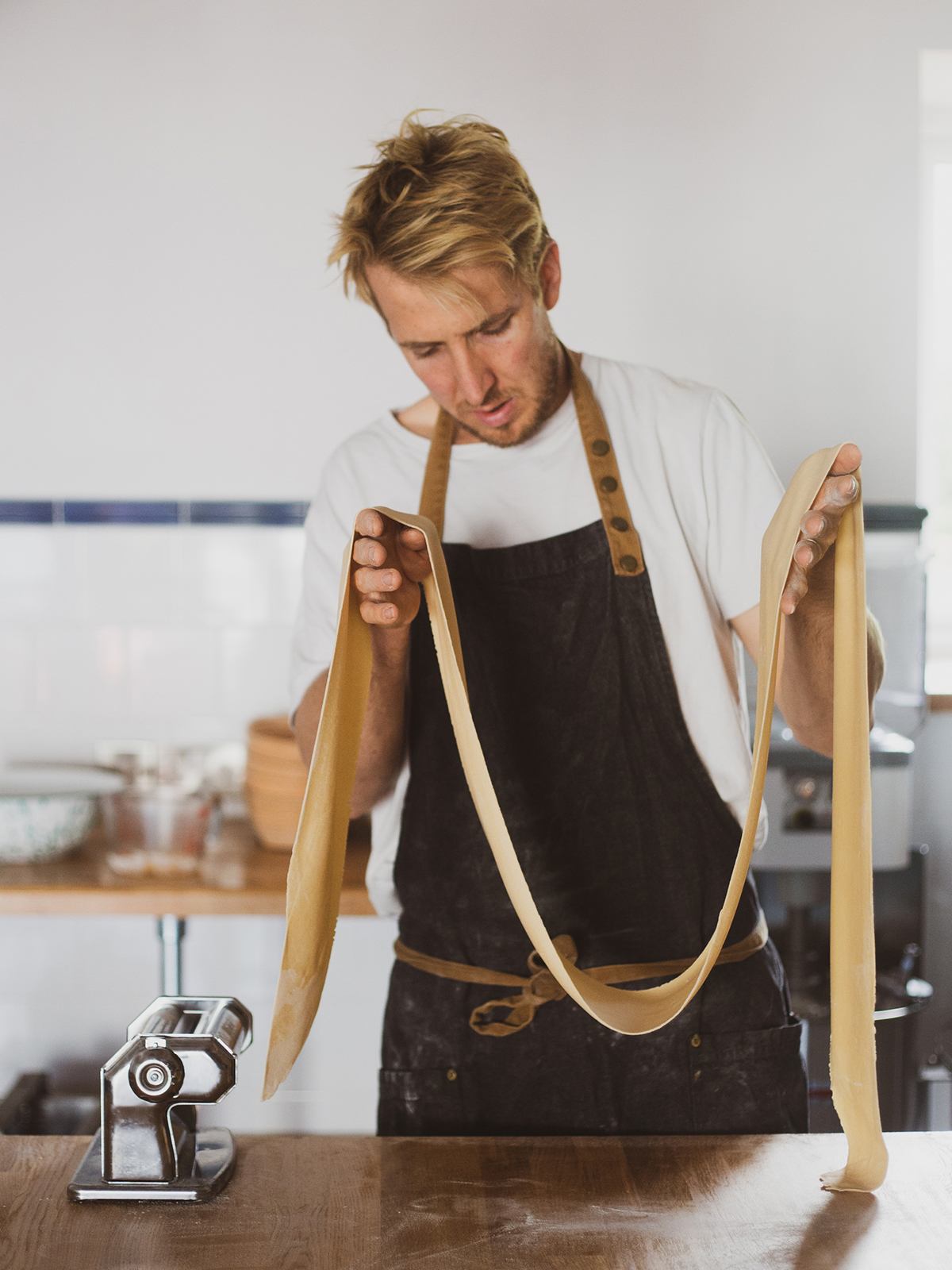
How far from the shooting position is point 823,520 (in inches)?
40.4

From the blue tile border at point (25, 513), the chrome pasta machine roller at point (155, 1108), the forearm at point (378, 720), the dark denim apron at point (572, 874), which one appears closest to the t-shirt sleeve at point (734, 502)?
the dark denim apron at point (572, 874)

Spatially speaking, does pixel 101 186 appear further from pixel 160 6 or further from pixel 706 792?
pixel 706 792

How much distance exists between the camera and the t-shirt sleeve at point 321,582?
1.51 metres

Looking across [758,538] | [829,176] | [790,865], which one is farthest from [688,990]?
[829,176]

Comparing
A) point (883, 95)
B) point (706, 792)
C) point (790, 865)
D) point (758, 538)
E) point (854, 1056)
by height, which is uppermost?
point (883, 95)

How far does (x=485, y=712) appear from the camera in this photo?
1467 millimetres

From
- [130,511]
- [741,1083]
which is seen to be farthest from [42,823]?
[741,1083]

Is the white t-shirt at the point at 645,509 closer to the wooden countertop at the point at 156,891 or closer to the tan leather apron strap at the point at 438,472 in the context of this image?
the tan leather apron strap at the point at 438,472

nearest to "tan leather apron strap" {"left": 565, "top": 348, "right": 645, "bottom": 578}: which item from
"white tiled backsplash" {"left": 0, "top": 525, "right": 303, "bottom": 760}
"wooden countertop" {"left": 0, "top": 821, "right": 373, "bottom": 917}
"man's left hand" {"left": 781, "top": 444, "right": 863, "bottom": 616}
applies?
"man's left hand" {"left": 781, "top": 444, "right": 863, "bottom": 616}

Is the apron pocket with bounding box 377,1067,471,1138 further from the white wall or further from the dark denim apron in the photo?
the white wall

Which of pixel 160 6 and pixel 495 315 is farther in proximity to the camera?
pixel 160 6

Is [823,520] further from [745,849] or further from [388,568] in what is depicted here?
[388,568]

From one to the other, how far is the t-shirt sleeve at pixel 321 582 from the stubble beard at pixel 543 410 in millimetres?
215

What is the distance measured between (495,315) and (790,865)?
4.10 ft
